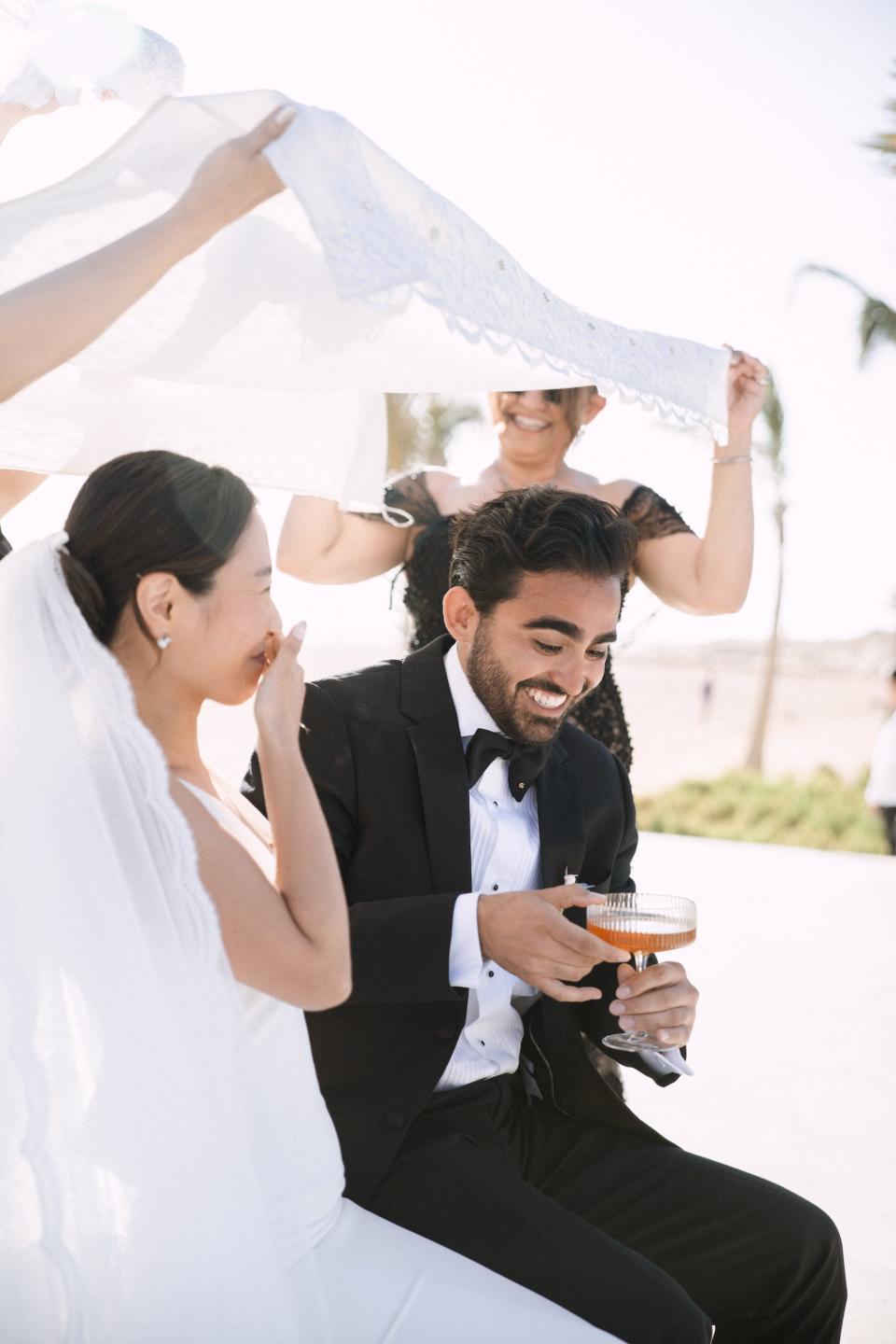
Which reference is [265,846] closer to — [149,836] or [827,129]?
[149,836]

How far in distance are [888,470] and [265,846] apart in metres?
24.1

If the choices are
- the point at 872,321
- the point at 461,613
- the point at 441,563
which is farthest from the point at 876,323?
the point at 461,613

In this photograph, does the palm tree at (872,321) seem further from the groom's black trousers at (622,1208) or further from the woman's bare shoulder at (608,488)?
the groom's black trousers at (622,1208)

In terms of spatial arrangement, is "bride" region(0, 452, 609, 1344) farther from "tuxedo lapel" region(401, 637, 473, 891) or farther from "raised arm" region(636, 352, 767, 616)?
"raised arm" region(636, 352, 767, 616)

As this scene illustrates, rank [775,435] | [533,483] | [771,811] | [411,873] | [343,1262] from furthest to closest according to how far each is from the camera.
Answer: [771,811] → [775,435] → [533,483] → [411,873] → [343,1262]

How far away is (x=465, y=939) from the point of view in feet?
7.20

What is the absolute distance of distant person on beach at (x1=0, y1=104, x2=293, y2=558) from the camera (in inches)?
62.5

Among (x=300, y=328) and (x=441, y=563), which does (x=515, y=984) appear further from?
(x=300, y=328)

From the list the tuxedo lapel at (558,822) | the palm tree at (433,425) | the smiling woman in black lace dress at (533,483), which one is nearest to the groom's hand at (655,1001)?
the tuxedo lapel at (558,822)

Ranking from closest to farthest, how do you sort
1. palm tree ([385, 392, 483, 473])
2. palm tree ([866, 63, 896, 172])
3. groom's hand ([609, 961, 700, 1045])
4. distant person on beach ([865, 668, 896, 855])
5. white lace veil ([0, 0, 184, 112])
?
white lace veil ([0, 0, 184, 112]), groom's hand ([609, 961, 700, 1045]), distant person on beach ([865, 668, 896, 855]), palm tree ([866, 63, 896, 172]), palm tree ([385, 392, 483, 473])

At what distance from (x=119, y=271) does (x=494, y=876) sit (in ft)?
4.48

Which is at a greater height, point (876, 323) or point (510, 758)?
point (876, 323)

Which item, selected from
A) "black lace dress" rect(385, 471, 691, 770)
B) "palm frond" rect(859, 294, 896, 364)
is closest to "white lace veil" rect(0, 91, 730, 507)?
"black lace dress" rect(385, 471, 691, 770)

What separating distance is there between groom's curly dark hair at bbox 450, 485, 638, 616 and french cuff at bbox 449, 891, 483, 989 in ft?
2.08
